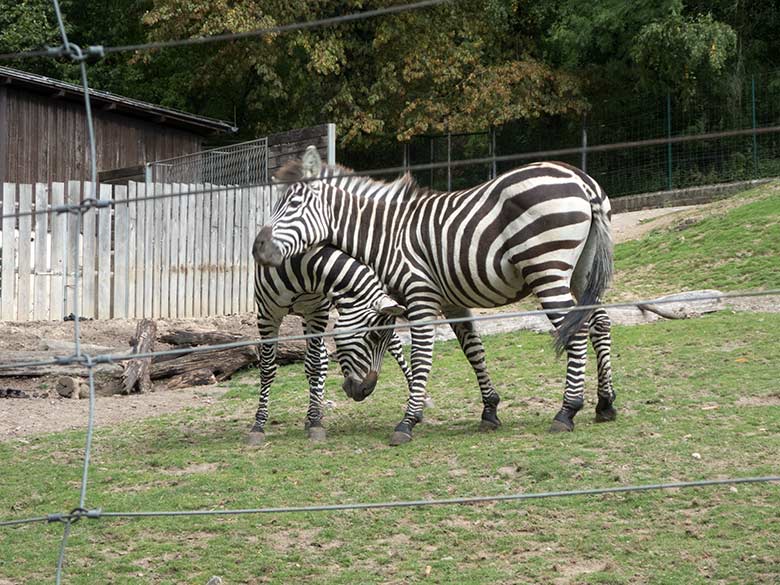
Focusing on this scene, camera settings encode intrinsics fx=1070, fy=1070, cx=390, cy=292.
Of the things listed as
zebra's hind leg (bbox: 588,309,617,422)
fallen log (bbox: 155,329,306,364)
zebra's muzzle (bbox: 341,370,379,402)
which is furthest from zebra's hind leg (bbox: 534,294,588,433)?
fallen log (bbox: 155,329,306,364)

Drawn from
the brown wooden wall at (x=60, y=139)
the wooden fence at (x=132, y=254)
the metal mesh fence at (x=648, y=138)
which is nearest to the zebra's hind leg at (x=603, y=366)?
the wooden fence at (x=132, y=254)

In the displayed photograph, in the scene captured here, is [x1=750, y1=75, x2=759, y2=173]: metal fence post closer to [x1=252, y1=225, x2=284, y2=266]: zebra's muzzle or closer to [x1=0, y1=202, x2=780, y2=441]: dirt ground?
[x1=0, y1=202, x2=780, y2=441]: dirt ground

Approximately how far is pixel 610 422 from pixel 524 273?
4.14ft

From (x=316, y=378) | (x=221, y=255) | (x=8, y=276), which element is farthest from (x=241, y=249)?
(x=316, y=378)

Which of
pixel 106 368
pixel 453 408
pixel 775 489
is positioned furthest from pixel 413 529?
pixel 106 368

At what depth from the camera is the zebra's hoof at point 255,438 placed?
26.3 feet

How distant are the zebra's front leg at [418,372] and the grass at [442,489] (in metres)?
0.20

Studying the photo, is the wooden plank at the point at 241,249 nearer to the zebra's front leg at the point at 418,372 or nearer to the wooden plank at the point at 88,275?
the wooden plank at the point at 88,275

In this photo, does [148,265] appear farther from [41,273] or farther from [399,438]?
[399,438]

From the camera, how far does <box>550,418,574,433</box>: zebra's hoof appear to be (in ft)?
24.8

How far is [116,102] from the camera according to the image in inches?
829

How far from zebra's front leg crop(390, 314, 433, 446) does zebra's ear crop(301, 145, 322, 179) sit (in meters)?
1.32

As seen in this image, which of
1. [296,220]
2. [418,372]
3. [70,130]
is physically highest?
[70,130]

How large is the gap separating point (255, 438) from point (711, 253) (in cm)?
866
